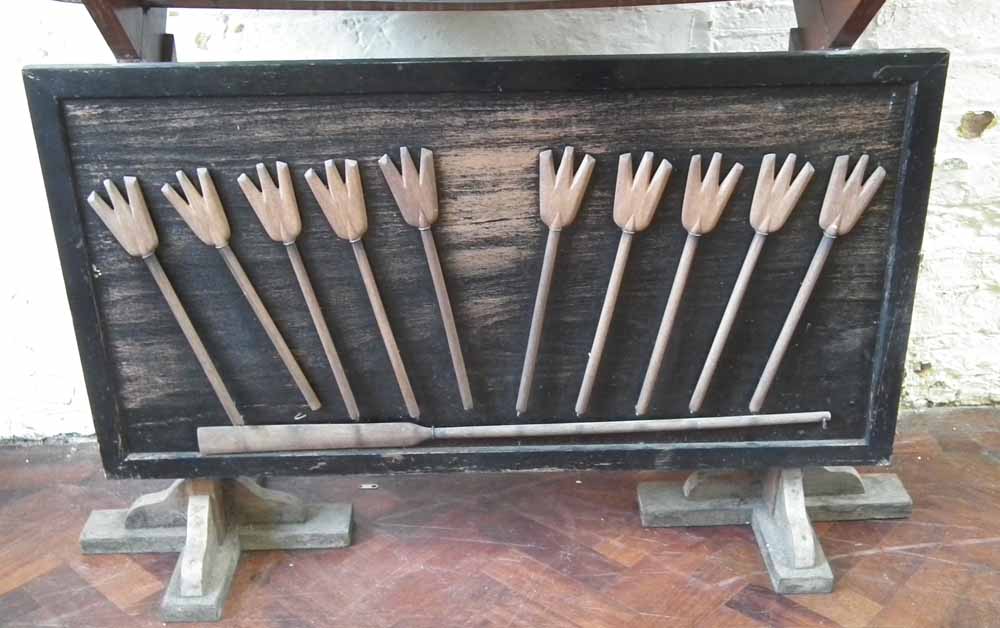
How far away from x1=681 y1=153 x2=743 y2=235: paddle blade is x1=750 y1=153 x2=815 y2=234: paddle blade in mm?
31

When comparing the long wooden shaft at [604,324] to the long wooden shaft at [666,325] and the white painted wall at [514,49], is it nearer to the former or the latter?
the long wooden shaft at [666,325]

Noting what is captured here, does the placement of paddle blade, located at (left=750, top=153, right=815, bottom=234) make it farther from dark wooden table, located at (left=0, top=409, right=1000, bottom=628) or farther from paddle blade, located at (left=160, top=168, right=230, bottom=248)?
paddle blade, located at (left=160, top=168, right=230, bottom=248)

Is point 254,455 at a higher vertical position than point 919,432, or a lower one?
higher

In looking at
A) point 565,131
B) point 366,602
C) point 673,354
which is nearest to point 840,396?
point 673,354

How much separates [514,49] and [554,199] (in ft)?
1.54

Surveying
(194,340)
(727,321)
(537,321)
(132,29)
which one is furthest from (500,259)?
(132,29)

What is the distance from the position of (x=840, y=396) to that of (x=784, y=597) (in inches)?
11.6

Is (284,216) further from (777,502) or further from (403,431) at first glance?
(777,502)

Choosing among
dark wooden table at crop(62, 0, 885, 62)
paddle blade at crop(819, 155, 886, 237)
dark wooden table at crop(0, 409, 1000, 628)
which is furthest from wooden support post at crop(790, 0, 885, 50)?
dark wooden table at crop(0, 409, 1000, 628)

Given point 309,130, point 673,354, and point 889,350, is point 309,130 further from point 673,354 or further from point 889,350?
point 889,350

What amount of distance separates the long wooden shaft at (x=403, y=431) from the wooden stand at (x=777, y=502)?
16 cm

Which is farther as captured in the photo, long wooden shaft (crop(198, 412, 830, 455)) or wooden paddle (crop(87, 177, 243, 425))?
long wooden shaft (crop(198, 412, 830, 455))

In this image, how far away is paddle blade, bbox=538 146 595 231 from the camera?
3.83ft

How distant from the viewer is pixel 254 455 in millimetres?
1325
